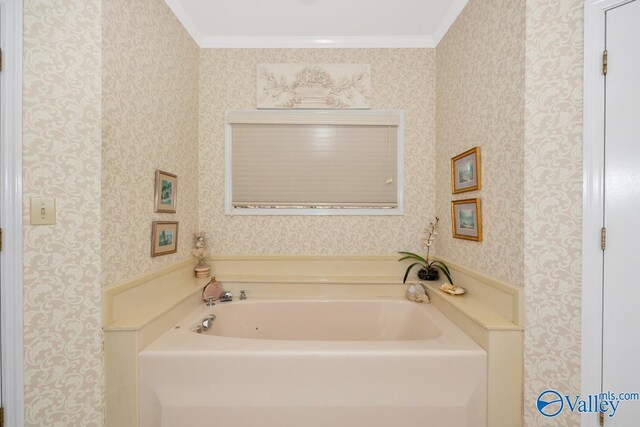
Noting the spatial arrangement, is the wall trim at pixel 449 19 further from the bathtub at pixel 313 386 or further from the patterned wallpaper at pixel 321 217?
the bathtub at pixel 313 386

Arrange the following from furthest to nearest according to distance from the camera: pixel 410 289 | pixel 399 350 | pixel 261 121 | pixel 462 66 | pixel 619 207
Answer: pixel 261 121
pixel 410 289
pixel 462 66
pixel 399 350
pixel 619 207

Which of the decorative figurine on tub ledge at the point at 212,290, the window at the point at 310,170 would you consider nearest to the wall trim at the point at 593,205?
the window at the point at 310,170

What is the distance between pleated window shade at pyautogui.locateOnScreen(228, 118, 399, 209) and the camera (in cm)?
205

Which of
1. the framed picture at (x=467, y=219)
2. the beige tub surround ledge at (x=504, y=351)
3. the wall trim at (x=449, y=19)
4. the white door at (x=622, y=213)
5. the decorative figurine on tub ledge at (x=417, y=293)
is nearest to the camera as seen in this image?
the white door at (x=622, y=213)

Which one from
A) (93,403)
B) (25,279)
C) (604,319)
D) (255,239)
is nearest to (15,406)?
(93,403)

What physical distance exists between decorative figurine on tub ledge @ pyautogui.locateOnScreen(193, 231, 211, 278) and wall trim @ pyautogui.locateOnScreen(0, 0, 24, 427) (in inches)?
36.5

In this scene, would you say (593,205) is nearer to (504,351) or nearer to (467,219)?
(467,219)

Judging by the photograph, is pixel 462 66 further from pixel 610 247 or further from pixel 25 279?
pixel 25 279

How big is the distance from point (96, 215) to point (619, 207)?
228 centimetres

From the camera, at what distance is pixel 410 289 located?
5.98 feet

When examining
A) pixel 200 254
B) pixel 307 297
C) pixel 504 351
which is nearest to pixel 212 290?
pixel 200 254

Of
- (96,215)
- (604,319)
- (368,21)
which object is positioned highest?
(368,21)

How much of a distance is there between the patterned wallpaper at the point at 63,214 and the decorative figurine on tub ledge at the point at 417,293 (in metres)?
1.81

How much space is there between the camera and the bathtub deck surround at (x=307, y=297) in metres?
1.14
